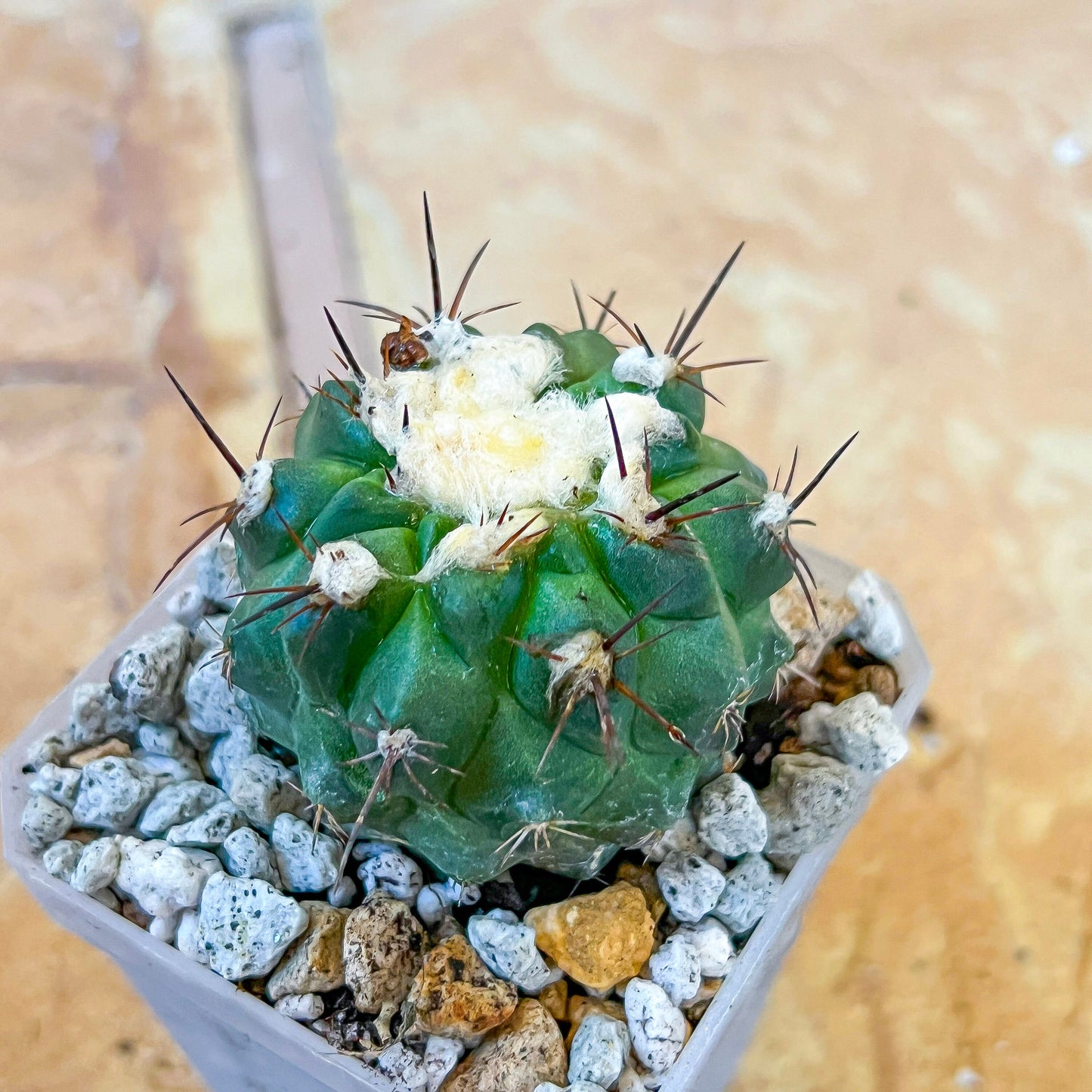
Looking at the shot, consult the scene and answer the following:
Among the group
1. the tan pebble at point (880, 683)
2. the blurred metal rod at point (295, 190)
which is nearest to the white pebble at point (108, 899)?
the tan pebble at point (880, 683)

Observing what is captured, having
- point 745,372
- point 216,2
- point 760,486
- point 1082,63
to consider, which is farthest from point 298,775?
point 1082,63

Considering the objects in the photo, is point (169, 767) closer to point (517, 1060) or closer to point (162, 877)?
point (162, 877)

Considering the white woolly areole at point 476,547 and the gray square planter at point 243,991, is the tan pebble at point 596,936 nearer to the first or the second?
the gray square planter at point 243,991

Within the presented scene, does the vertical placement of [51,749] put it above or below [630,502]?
below

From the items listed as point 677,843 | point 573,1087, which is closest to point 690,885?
point 677,843

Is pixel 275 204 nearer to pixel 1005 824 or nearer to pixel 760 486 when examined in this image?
pixel 760 486
